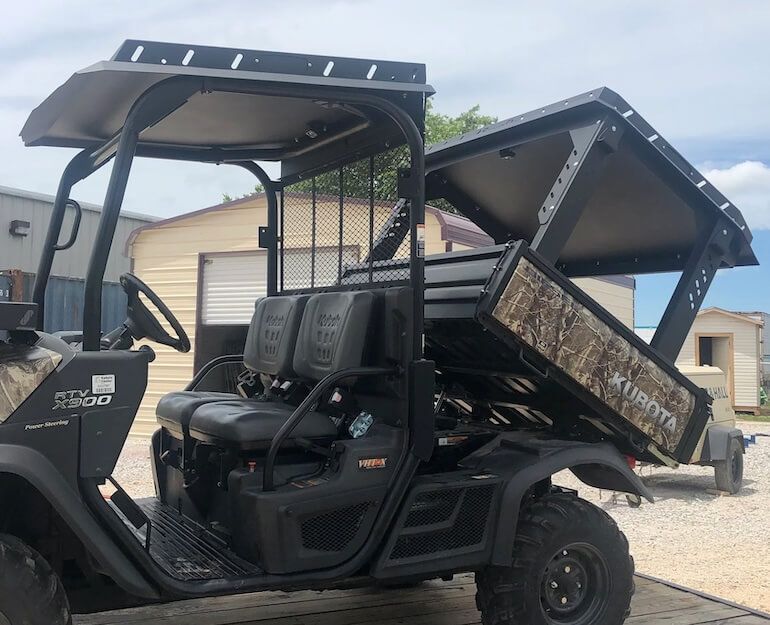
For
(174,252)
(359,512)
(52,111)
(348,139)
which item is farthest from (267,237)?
(174,252)

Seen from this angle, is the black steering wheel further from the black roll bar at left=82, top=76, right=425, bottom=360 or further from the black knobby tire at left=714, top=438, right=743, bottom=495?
the black knobby tire at left=714, top=438, right=743, bottom=495

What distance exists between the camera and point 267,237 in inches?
197

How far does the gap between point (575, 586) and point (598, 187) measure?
2065 millimetres

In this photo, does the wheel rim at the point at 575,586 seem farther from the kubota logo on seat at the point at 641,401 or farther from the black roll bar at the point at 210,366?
the black roll bar at the point at 210,366

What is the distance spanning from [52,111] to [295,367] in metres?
1.61

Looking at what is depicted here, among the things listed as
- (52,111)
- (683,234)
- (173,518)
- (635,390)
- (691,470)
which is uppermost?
(52,111)

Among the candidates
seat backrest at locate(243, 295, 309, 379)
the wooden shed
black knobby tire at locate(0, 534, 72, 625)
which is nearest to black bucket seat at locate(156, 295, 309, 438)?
seat backrest at locate(243, 295, 309, 379)

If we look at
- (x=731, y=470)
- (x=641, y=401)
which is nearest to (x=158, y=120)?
(x=641, y=401)

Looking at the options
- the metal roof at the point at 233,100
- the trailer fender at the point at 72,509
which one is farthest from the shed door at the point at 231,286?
the trailer fender at the point at 72,509

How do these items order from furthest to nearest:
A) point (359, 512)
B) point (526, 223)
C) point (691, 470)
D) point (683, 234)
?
point (691, 470) < point (526, 223) < point (683, 234) < point (359, 512)

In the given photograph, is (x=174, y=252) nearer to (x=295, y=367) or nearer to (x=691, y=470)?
(x=691, y=470)

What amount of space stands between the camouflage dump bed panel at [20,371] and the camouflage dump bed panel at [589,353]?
5.68ft

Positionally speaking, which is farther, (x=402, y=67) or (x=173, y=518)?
(x=173, y=518)

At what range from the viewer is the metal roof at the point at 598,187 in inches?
163
